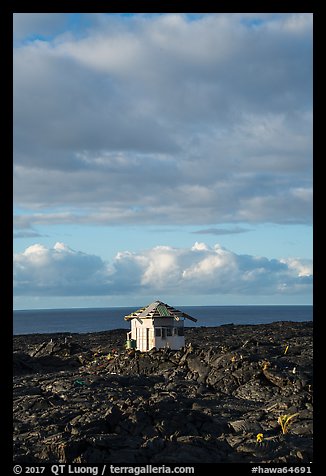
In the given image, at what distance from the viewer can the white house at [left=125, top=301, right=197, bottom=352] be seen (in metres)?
50.8

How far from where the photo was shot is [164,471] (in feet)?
60.0

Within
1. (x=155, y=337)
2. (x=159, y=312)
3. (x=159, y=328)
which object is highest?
(x=159, y=312)

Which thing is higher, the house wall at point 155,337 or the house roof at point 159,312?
the house roof at point 159,312

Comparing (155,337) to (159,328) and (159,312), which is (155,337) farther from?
(159,312)

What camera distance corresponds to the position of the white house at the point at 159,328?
50.8 m

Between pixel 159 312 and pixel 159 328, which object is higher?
pixel 159 312

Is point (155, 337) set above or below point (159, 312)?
below

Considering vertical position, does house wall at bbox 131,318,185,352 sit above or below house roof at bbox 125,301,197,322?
below

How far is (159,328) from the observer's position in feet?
167

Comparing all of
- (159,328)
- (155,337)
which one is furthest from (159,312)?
(155,337)
